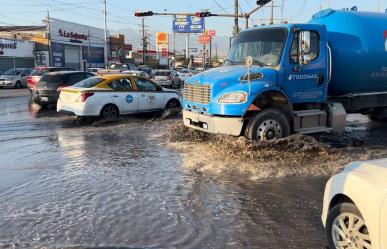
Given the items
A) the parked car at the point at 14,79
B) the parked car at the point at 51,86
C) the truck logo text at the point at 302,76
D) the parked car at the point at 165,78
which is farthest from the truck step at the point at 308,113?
the parked car at the point at 14,79

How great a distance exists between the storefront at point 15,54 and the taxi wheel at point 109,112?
1642 inches

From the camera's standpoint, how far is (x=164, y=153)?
10.1 metres

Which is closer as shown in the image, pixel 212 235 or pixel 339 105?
pixel 212 235

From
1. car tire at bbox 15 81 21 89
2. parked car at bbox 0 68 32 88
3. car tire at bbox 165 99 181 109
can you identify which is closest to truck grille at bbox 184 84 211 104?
car tire at bbox 165 99 181 109

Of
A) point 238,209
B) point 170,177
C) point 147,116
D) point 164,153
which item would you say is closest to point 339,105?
point 164,153

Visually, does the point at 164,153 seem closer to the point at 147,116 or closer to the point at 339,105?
the point at 339,105

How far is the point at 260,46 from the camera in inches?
408

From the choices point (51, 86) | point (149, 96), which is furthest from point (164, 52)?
point (149, 96)

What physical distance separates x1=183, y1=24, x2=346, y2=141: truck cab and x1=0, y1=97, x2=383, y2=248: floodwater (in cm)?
124

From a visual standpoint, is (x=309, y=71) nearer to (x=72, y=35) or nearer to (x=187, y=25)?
(x=187, y=25)

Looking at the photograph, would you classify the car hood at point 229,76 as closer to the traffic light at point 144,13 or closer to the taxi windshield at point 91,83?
the taxi windshield at point 91,83

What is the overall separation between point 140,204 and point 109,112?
883 centimetres

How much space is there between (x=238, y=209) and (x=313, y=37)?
5.32m

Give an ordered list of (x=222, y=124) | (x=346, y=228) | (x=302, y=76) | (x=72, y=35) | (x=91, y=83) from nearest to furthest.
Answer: (x=346, y=228)
(x=222, y=124)
(x=302, y=76)
(x=91, y=83)
(x=72, y=35)
